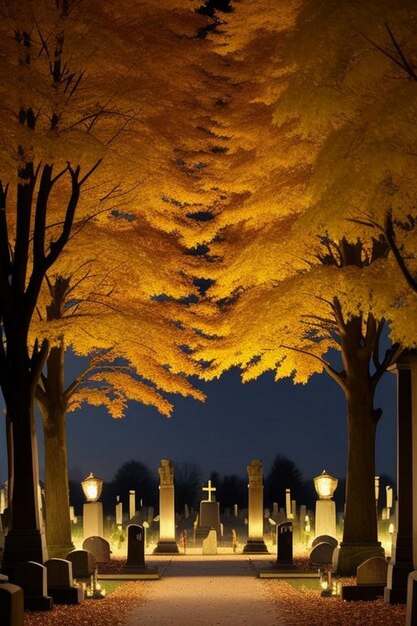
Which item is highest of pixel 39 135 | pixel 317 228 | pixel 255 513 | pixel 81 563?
pixel 39 135

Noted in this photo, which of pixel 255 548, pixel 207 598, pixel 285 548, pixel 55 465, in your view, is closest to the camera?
pixel 207 598

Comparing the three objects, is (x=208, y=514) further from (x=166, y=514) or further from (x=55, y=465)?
(x=55, y=465)

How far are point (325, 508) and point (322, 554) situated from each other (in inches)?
168

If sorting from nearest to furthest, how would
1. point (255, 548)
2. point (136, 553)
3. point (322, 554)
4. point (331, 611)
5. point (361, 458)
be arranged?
point (331, 611), point (361, 458), point (136, 553), point (322, 554), point (255, 548)

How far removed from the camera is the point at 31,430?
1803 cm

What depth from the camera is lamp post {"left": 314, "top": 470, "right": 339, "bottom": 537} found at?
27.2 m

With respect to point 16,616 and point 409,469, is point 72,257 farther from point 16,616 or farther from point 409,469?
point 16,616

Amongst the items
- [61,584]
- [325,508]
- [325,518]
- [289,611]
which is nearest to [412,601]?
[289,611]

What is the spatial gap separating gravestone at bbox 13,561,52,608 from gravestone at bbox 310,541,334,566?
7.78 meters

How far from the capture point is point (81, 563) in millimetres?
20625

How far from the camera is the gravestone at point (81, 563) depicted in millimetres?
20484

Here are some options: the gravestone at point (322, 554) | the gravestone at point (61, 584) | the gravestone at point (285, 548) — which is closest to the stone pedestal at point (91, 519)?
the gravestone at point (285, 548)

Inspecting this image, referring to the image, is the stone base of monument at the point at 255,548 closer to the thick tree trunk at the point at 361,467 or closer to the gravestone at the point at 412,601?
the thick tree trunk at the point at 361,467

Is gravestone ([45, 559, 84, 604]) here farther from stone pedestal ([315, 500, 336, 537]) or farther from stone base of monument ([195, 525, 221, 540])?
stone base of monument ([195, 525, 221, 540])
